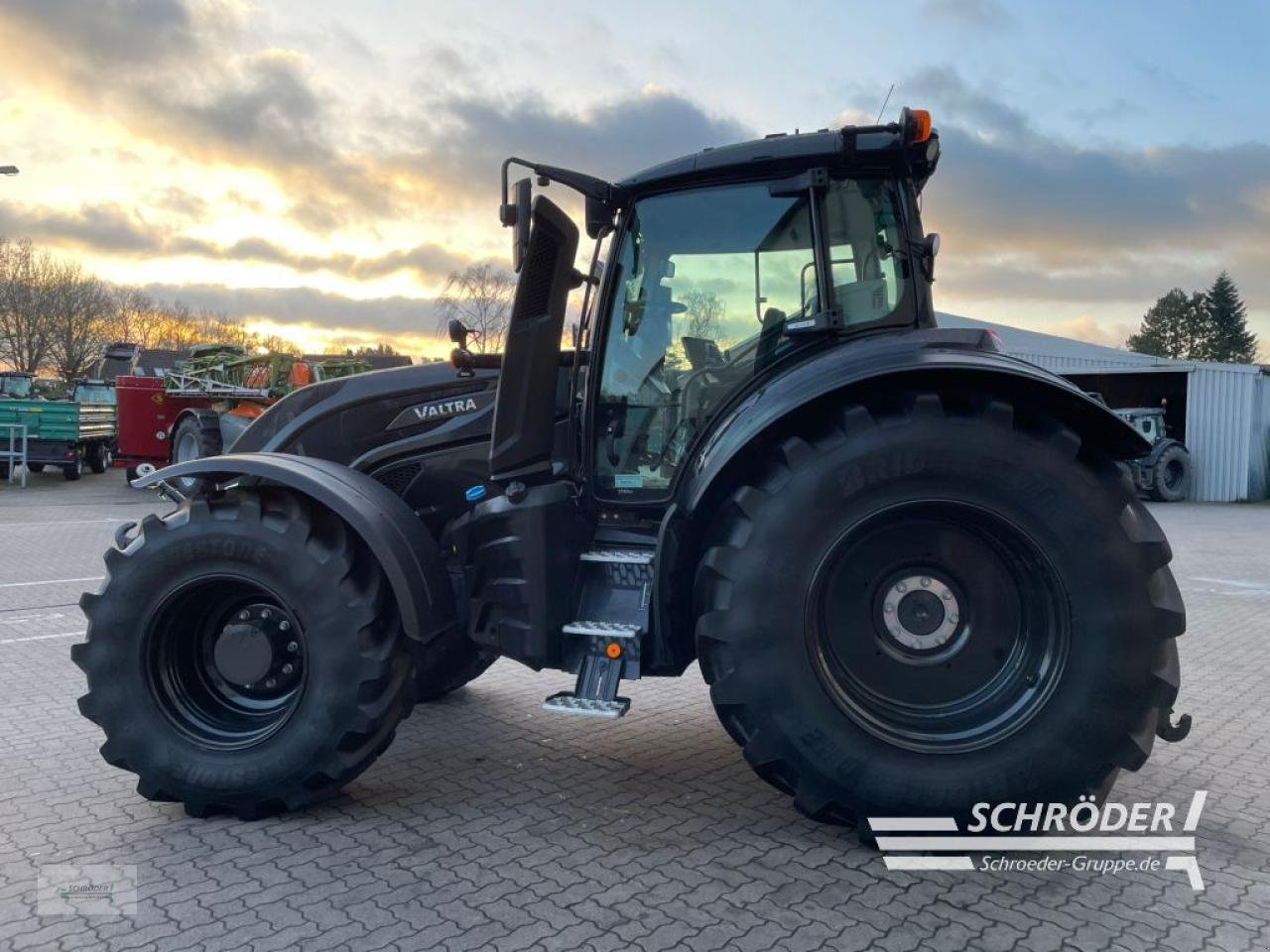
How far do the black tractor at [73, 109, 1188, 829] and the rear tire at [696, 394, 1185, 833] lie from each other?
0.01 meters

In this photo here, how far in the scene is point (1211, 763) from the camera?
4719mm

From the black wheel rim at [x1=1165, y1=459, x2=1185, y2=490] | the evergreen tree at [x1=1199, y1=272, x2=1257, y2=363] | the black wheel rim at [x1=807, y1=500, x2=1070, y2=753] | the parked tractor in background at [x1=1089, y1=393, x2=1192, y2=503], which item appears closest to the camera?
the black wheel rim at [x1=807, y1=500, x2=1070, y2=753]

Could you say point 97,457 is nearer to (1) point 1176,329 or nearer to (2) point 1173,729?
(2) point 1173,729

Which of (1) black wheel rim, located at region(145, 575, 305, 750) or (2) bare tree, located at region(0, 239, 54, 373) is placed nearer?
(1) black wheel rim, located at region(145, 575, 305, 750)

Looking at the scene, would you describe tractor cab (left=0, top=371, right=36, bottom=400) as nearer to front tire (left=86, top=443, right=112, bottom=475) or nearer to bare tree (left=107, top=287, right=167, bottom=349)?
front tire (left=86, top=443, right=112, bottom=475)

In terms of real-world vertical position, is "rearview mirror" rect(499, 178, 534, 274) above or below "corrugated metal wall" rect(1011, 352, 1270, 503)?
above

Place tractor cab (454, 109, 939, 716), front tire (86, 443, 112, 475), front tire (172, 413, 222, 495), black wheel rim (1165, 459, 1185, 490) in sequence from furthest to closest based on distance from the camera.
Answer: front tire (86, 443, 112, 475) < black wheel rim (1165, 459, 1185, 490) < front tire (172, 413, 222, 495) < tractor cab (454, 109, 939, 716)

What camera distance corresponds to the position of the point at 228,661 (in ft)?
13.4

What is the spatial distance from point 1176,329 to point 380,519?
77.8 metres

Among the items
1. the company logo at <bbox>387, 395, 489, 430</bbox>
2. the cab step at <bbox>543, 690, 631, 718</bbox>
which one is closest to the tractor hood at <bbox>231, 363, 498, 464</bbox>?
A: the company logo at <bbox>387, 395, 489, 430</bbox>

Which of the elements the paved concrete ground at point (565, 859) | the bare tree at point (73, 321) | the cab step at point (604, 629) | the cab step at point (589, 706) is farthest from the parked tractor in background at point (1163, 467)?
the bare tree at point (73, 321)

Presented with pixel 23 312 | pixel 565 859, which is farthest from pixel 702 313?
pixel 23 312

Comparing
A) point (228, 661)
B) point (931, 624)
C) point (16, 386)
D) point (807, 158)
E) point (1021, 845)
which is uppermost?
point (807, 158)

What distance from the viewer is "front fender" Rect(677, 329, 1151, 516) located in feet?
11.1
